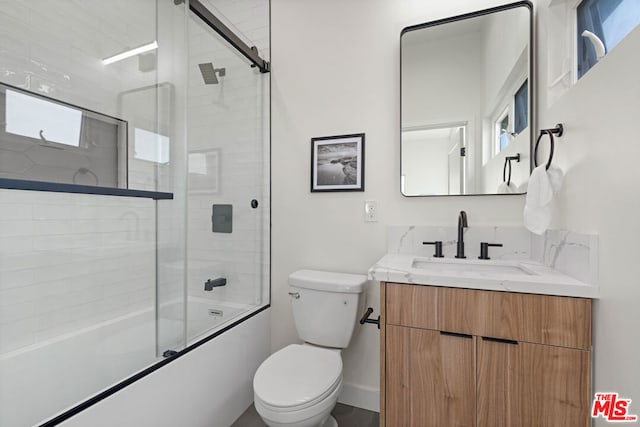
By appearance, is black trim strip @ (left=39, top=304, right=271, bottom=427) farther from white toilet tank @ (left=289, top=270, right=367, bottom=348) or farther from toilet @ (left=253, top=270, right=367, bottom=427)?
white toilet tank @ (left=289, top=270, right=367, bottom=348)

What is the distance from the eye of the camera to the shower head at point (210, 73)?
1.81 metres

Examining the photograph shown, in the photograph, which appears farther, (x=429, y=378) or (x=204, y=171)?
(x=204, y=171)

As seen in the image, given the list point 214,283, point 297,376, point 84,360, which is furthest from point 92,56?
point 297,376

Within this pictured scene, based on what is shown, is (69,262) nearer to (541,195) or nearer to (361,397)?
(361,397)

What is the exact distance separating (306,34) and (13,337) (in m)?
2.26

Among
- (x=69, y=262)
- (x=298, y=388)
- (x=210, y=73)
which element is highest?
(x=210, y=73)

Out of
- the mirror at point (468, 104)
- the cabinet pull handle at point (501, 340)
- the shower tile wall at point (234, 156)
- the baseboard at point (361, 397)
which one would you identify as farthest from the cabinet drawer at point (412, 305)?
the shower tile wall at point (234, 156)

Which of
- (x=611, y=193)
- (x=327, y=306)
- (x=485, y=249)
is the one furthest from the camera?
(x=327, y=306)

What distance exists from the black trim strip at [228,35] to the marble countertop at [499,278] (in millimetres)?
1527

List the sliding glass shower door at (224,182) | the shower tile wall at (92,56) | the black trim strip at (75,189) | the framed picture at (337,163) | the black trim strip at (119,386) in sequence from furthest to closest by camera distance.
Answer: the framed picture at (337,163) < the sliding glass shower door at (224,182) < the shower tile wall at (92,56) < the black trim strip at (75,189) < the black trim strip at (119,386)

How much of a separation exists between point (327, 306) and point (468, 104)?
1.33 meters

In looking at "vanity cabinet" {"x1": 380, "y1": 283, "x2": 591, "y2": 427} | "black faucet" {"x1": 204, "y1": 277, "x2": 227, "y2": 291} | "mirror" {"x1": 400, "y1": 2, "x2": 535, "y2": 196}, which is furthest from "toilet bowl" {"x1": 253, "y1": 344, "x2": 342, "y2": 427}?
"mirror" {"x1": 400, "y1": 2, "x2": 535, "y2": 196}

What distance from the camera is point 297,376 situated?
53.6 inches

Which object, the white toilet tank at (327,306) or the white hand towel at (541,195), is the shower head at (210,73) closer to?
the white toilet tank at (327,306)
